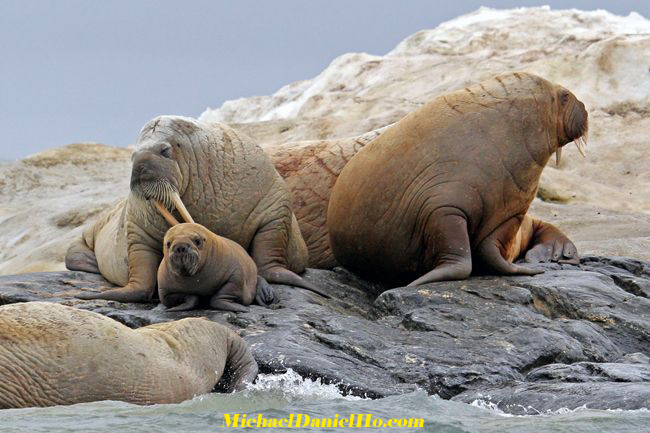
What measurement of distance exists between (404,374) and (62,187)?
50.4 feet

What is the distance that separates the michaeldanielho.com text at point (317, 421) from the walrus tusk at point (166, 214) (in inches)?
108

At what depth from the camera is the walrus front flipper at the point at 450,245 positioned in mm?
8781

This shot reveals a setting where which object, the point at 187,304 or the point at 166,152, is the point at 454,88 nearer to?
the point at 166,152

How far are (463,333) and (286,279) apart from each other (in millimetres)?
1554

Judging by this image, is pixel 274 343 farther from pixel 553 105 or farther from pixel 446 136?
pixel 553 105

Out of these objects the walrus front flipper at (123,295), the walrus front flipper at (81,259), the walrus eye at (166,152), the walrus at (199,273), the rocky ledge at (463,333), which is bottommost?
the rocky ledge at (463,333)

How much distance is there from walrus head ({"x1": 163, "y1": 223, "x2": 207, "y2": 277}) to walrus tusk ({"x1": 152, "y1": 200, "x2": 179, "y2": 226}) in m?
0.64

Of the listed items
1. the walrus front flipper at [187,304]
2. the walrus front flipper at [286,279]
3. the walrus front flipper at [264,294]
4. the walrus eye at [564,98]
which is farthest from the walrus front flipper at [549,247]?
the walrus front flipper at [187,304]

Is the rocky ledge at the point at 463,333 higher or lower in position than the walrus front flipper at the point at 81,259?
lower

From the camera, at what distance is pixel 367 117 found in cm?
2339

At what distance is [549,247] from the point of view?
1037 cm

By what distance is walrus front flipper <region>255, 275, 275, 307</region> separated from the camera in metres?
8.21

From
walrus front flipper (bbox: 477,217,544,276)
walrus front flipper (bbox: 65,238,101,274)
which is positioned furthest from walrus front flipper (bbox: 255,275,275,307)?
walrus front flipper (bbox: 65,238,101,274)

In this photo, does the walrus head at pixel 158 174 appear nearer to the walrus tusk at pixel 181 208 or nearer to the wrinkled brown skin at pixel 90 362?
the walrus tusk at pixel 181 208
